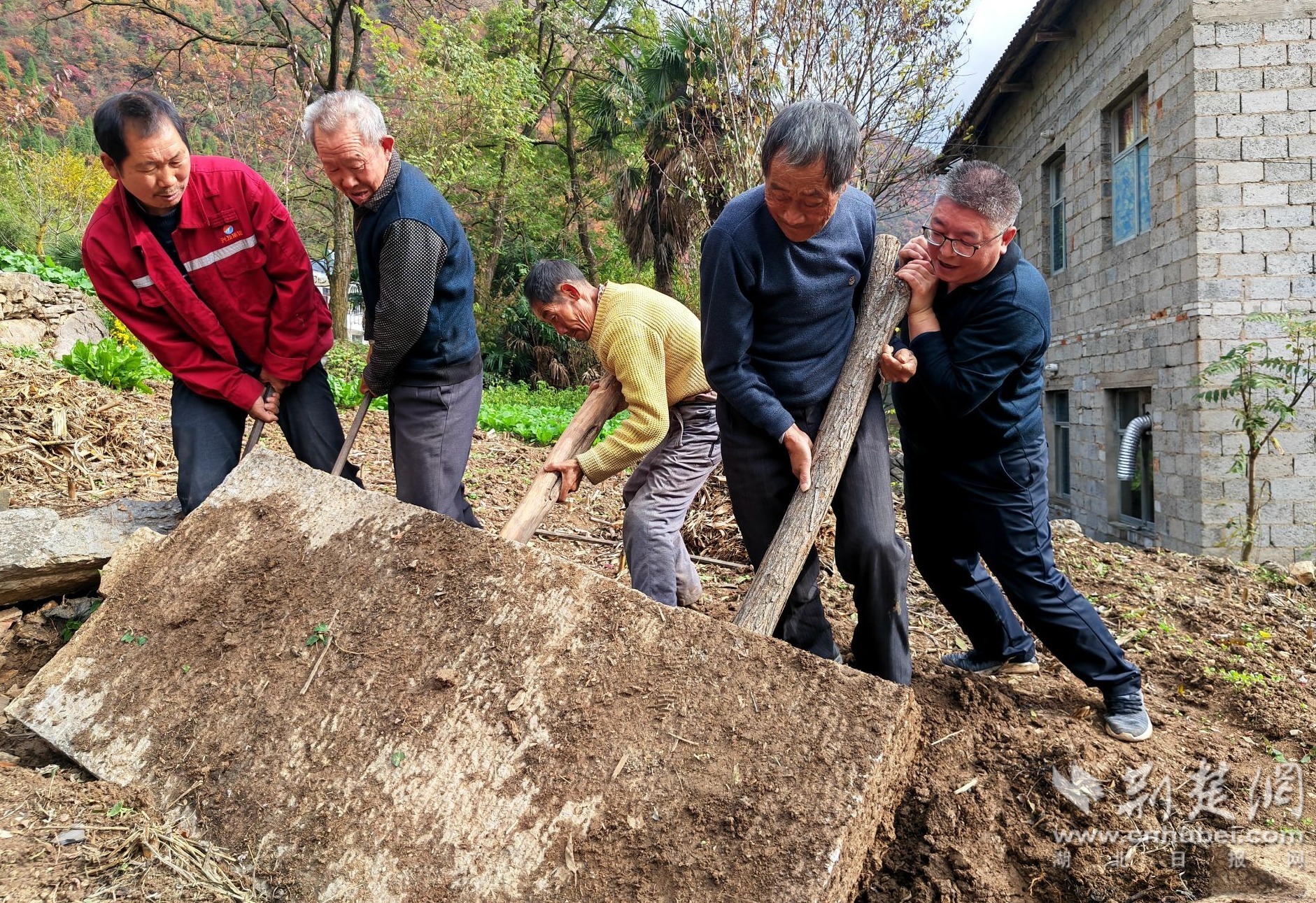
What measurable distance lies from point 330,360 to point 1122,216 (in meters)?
9.58

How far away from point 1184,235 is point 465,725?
289 inches

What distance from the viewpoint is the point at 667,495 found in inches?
122

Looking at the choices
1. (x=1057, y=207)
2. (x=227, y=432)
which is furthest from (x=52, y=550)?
(x=1057, y=207)

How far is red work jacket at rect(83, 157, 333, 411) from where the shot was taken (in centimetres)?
289

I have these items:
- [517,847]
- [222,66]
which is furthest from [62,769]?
[222,66]

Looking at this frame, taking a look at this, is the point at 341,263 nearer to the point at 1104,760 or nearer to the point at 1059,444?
the point at 1059,444

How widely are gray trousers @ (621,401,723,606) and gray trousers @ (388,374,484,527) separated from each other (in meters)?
0.66

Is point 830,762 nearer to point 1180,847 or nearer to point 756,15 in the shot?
point 1180,847

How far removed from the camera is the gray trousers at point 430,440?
9.78 ft

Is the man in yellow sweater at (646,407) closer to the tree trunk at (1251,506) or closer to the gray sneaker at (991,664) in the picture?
the gray sneaker at (991,664)

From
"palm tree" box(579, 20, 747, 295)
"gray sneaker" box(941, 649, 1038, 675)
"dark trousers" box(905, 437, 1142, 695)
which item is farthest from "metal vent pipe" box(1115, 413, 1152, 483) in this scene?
"dark trousers" box(905, 437, 1142, 695)

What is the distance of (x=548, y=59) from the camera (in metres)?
19.4

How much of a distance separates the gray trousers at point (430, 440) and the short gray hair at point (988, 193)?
176cm

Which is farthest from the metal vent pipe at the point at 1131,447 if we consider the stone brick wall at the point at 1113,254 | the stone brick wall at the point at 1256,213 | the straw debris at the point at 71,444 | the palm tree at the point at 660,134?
the straw debris at the point at 71,444
